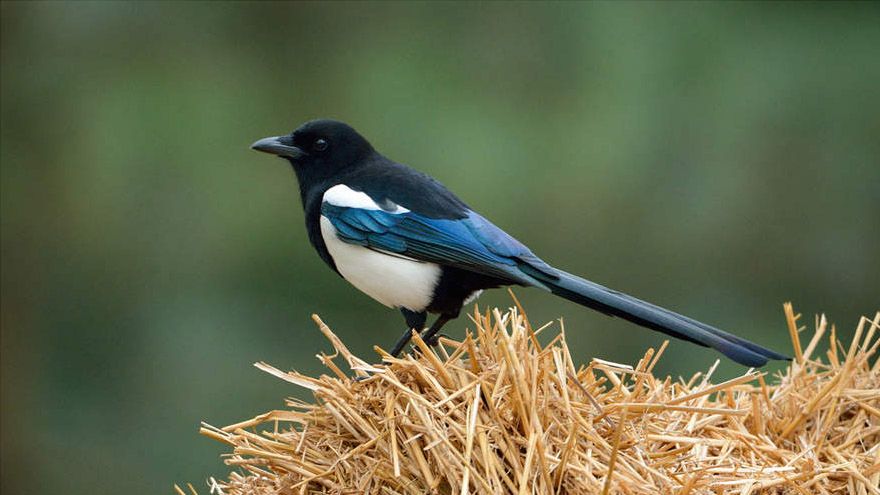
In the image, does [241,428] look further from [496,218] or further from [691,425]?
[496,218]

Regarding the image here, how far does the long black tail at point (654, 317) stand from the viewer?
1177mm

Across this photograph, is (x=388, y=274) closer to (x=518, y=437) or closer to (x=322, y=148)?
(x=322, y=148)

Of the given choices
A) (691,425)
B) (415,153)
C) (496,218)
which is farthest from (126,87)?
(691,425)

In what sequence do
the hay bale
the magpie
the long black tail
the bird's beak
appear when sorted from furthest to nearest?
the bird's beak, the magpie, the long black tail, the hay bale

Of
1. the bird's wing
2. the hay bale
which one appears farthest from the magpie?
the hay bale

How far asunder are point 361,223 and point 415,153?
1.45m

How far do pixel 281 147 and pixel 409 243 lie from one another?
1.01ft

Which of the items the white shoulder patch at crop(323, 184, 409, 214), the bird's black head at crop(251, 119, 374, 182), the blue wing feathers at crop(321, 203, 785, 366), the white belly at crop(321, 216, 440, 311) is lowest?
the white belly at crop(321, 216, 440, 311)

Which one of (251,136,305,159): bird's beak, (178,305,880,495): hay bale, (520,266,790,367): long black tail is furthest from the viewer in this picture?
(251,136,305,159): bird's beak

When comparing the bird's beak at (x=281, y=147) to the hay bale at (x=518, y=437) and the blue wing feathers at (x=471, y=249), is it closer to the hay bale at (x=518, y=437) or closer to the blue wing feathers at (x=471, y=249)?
the blue wing feathers at (x=471, y=249)

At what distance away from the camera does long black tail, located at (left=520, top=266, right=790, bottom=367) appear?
1177 millimetres

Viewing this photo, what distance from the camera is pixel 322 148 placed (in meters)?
1.66

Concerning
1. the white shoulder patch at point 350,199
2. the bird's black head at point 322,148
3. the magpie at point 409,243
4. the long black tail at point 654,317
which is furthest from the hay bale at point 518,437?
the bird's black head at point 322,148

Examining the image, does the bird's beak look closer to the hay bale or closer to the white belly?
the white belly
